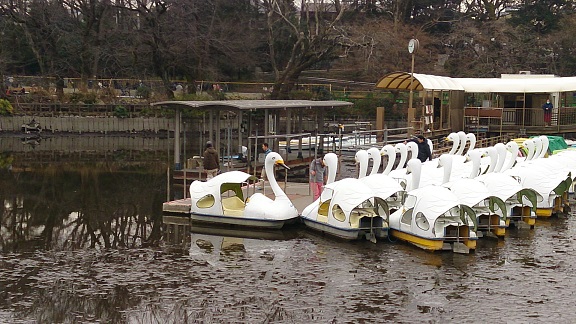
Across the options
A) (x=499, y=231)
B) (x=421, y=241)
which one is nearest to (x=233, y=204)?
(x=421, y=241)

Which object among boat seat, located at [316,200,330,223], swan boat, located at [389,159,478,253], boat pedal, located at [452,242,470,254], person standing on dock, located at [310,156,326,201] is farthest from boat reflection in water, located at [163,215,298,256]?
boat pedal, located at [452,242,470,254]

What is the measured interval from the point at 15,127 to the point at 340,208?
117ft

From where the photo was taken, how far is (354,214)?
64.3 ft

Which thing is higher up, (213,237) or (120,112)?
(120,112)

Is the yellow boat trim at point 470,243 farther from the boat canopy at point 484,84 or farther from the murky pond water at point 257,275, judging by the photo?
the boat canopy at point 484,84

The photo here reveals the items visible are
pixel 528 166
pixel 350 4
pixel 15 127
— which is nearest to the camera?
pixel 528 166

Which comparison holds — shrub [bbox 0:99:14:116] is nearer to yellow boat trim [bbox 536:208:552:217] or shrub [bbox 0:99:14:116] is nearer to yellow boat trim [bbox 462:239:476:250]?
yellow boat trim [bbox 536:208:552:217]

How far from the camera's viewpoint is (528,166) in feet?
77.5

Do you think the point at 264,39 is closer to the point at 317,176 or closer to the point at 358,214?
the point at 317,176

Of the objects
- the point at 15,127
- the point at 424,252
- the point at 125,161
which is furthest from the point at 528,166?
the point at 15,127

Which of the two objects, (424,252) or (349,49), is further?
Result: (349,49)

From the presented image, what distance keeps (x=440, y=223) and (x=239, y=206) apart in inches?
226

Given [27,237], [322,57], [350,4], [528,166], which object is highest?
[350,4]

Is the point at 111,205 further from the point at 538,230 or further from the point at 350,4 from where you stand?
the point at 350,4
